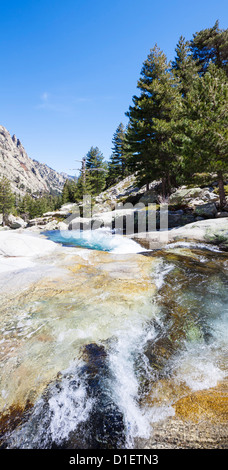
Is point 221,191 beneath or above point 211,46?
beneath

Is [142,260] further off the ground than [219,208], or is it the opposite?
[219,208]

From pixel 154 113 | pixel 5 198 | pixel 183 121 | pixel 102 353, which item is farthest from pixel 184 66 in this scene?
pixel 5 198

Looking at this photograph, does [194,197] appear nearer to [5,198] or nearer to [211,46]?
[211,46]

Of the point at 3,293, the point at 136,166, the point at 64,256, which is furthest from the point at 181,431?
the point at 136,166

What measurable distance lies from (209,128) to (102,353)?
14427 mm

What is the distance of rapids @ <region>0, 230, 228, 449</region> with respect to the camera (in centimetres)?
217

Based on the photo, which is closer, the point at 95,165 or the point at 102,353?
the point at 102,353

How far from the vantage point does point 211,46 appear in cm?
2672

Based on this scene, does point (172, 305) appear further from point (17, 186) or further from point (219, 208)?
point (17, 186)

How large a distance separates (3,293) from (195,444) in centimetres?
508

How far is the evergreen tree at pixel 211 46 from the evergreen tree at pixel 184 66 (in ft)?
5.37

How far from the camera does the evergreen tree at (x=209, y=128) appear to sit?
12062 millimetres

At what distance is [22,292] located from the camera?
5105mm

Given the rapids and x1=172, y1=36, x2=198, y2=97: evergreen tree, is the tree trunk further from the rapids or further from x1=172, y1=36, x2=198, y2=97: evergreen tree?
x1=172, y1=36, x2=198, y2=97: evergreen tree
